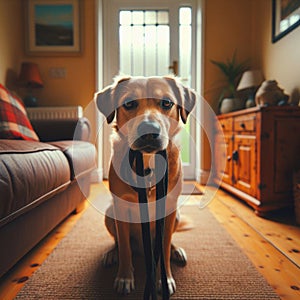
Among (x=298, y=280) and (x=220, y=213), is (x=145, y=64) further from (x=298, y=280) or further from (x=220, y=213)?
(x=298, y=280)

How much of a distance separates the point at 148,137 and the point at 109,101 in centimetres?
32

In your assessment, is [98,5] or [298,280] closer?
[298,280]

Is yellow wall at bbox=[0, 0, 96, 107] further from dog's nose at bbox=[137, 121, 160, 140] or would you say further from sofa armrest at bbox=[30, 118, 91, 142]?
dog's nose at bbox=[137, 121, 160, 140]

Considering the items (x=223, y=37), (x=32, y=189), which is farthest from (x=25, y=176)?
(x=223, y=37)

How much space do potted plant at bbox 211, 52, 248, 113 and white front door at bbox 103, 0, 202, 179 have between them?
394mm

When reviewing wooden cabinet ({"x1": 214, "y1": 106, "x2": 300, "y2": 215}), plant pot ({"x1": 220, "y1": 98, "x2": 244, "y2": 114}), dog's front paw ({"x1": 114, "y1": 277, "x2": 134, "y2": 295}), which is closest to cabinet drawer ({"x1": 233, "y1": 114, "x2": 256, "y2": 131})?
wooden cabinet ({"x1": 214, "y1": 106, "x2": 300, "y2": 215})

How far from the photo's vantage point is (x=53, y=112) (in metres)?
2.77

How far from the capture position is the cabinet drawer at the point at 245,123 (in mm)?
1890

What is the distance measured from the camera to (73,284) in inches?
37.6

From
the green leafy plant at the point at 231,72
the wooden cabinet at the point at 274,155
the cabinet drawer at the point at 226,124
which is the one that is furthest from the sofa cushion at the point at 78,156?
the green leafy plant at the point at 231,72

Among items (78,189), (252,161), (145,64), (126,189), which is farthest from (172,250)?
(145,64)

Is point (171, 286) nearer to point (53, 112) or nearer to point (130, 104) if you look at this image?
point (130, 104)

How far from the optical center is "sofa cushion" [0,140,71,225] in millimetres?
779

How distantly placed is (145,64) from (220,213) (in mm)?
2010
